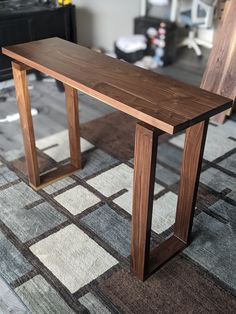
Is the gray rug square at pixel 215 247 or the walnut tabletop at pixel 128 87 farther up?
the walnut tabletop at pixel 128 87

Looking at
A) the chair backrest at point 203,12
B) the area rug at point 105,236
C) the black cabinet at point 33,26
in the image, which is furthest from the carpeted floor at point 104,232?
the chair backrest at point 203,12

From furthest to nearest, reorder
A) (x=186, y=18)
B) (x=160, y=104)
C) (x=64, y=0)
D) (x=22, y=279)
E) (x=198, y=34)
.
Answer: (x=198, y=34) < (x=186, y=18) < (x=64, y=0) < (x=22, y=279) < (x=160, y=104)

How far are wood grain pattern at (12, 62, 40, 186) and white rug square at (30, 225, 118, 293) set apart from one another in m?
0.41

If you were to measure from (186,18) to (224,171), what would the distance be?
2530 millimetres

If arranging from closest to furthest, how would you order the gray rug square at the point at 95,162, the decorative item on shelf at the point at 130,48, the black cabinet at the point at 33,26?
the gray rug square at the point at 95,162
the black cabinet at the point at 33,26
the decorative item on shelf at the point at 130,48

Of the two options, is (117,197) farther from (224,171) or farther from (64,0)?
(64,0)

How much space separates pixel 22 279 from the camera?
4.92ft

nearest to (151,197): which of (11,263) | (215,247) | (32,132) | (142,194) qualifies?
(142,194)

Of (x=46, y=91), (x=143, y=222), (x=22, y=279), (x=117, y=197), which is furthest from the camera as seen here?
(x=46, y=91)

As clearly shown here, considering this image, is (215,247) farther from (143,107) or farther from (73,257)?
(143,107)

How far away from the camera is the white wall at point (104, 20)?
3734 mm

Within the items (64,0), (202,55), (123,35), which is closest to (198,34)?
(202,55)

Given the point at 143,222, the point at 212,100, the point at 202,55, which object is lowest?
the point at 202,55

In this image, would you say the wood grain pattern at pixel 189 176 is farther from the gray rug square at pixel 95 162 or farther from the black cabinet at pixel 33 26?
the black cabinet at pixel 33 26
